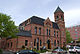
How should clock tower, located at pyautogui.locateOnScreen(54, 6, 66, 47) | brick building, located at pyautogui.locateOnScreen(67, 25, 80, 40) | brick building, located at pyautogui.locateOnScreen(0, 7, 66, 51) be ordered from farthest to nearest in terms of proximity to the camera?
brick building, located at pyautogui.locateOnScreen(67, 25, 80, 40), clock tower, located at pyautogui.locateOnScreen(54, 6, 66, 47), brick building, located at pyautogui.locateOnScreen(0, 7, 66, 51)

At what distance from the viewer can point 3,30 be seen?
19922 mm

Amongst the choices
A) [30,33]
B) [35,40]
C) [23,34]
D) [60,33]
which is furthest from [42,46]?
[60,33]

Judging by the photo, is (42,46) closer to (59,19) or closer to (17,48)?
(17,48)

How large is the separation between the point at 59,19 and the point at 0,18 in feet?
94.4

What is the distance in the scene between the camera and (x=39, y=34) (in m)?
32.1

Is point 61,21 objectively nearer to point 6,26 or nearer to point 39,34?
point 39,34

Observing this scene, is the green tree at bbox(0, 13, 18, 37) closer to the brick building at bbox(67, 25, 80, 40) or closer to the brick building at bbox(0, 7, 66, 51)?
the brick building at bbox(0, 7, 66, 51)

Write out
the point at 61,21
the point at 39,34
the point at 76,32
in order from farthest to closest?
the point at 76,32 → the point at 61,21 → the point at 39,34

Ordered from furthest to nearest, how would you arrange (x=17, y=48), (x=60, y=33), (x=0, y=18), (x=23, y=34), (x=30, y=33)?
(x=60, y=33)
(x=30, y=33)
(x=23, y=34)
(x=17, y=48)
(x=0, y=18)

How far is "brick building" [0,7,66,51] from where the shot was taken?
2711 cm

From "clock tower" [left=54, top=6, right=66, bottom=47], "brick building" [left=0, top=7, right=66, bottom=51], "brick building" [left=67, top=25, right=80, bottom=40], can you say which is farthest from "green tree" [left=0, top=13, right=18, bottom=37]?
"brick building" [left=67, top=25, right=80, bottom=40]

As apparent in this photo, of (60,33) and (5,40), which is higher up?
(60,33)

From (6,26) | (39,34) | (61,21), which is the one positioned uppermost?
(61,21)

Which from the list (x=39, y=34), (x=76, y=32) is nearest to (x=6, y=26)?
(x=39, y=34)
